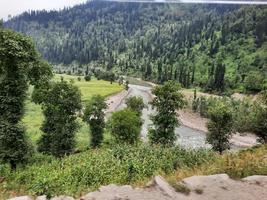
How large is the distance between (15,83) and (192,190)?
26.0 metres

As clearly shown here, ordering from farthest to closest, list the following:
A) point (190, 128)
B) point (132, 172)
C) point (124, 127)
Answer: point (190, 128) → point (124, 127) → point (132, 172)

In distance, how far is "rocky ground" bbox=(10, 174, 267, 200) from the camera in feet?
57.1

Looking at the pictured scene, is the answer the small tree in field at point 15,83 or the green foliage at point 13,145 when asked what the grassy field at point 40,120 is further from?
the small tree in field at point 15,83

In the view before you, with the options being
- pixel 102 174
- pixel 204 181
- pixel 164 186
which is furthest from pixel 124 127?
pixel 164 186

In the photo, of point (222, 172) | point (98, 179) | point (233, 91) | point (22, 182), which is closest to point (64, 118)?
point (22, 182)

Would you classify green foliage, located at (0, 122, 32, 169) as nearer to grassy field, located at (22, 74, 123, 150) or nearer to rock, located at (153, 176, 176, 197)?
grassy field, located at (22, 74, 123, 150)

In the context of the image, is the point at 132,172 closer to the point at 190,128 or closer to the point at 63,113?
the point at 63,113

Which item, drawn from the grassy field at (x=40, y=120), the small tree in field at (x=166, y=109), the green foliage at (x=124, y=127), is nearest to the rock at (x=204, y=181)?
the grassy field at (x=40, y=120)

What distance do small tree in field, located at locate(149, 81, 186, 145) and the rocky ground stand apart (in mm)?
45135

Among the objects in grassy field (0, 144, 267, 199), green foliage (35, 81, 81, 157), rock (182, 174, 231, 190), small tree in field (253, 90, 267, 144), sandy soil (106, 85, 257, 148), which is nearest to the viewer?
rock (182, 174, 231, 190)

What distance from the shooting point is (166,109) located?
2571 inches

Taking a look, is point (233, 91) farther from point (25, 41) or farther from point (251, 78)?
point (25, 41)

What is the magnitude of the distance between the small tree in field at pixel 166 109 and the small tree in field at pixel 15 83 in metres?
25.8

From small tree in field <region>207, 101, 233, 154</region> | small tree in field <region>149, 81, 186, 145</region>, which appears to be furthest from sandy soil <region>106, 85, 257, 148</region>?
small tree in field <region>149, 81, 186, 145</region>
